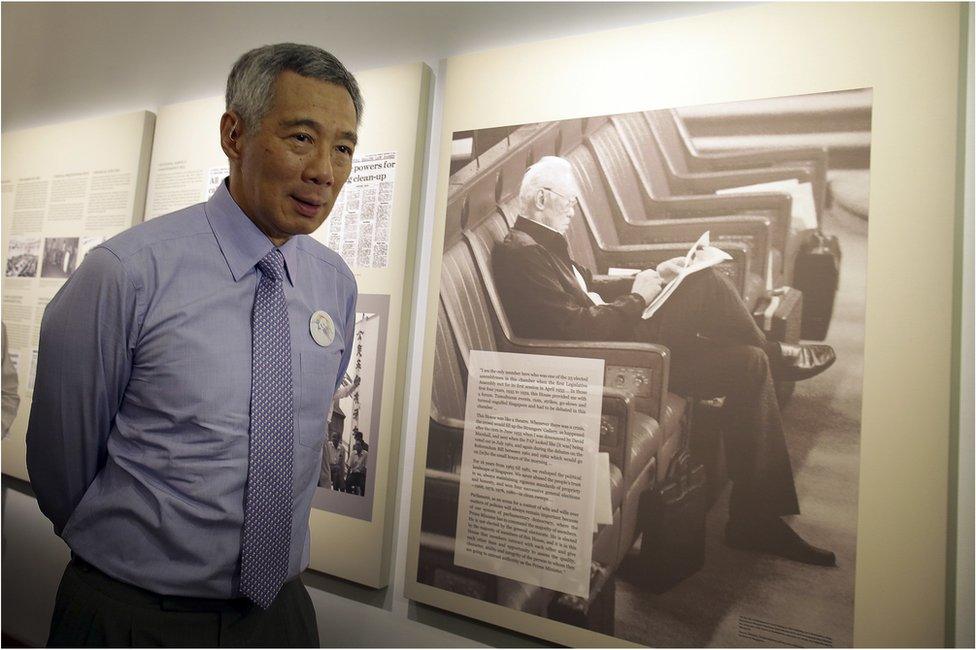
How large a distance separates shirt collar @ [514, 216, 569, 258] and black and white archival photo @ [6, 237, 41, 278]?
Result: 7.46ft

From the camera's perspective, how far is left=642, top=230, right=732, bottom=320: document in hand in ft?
4.45

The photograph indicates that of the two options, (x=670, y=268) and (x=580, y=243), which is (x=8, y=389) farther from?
(x=670, y=268)

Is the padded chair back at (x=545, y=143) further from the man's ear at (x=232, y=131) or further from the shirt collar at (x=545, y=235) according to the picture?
the man's ear at (x=232, y=131)

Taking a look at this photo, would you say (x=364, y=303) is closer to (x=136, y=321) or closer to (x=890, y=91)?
(x=136, y=321)

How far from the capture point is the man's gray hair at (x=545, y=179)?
5.06 ft

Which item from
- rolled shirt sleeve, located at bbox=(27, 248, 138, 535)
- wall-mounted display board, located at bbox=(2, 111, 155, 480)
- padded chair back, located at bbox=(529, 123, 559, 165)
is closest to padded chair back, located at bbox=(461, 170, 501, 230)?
padded chair back, located at bbox=(529, 123, 559, 165)

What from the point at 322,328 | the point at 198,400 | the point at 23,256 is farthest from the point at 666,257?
the point at 23,256

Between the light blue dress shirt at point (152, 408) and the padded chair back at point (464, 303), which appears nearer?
the light blue dress shirt at point (152, 408)

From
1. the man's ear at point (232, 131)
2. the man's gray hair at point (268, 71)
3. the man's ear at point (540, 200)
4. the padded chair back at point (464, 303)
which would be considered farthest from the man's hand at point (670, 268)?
the man's ear at point (232, 131)

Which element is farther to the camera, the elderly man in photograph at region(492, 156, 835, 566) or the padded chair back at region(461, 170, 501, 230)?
the padded chair back at region(461, 170, 501, 230)

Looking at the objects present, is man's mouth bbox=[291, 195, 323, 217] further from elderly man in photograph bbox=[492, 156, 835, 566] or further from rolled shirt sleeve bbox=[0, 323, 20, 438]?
rolled shirt sleeve bbox=[0, 323, 20, 438]

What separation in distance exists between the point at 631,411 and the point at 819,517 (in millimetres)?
434

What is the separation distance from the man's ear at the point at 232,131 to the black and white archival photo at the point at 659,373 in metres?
0.62

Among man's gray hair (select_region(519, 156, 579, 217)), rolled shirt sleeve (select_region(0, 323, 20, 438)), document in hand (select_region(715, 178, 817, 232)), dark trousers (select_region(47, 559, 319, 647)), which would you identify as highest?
man's gray hair (select_region(519, 156, 579, 217))
